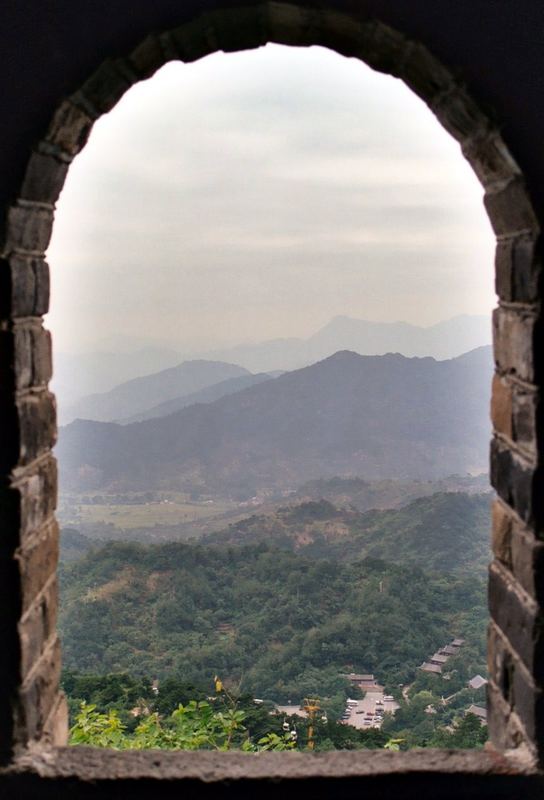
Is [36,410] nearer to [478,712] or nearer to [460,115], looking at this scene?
[460,115]

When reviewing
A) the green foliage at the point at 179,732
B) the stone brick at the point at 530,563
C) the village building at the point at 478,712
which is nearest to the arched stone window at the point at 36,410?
the stone brick at the point at 530,563

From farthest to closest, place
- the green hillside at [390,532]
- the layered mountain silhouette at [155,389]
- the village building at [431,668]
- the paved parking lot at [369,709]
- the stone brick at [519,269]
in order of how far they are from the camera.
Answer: the layered mountain silhouette at [155,389], the green hillside at [390,532], the village building at [431,668], the paved parking lot at [369,709], the stone brick at [519,269]

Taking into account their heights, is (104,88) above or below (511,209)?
above

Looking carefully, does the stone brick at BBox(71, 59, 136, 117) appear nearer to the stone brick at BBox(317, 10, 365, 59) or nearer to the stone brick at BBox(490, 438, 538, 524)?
the stone brick at BBox(317, 10, 365, 59)

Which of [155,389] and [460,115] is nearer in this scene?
[460,115]

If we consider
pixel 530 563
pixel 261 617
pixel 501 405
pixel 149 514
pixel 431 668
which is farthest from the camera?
pixel 149 514

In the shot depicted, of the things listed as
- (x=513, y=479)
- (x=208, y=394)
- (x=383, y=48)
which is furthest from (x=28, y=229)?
(x=208, y=394)

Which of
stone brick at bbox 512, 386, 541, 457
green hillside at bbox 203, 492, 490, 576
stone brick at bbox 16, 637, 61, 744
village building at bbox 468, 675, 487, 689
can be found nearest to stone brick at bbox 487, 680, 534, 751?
stone brick at bbox 512, 386, 541, 457

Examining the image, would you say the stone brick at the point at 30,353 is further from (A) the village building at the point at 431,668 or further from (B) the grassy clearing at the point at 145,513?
(B) the grassy clearing at the point at 145,513
